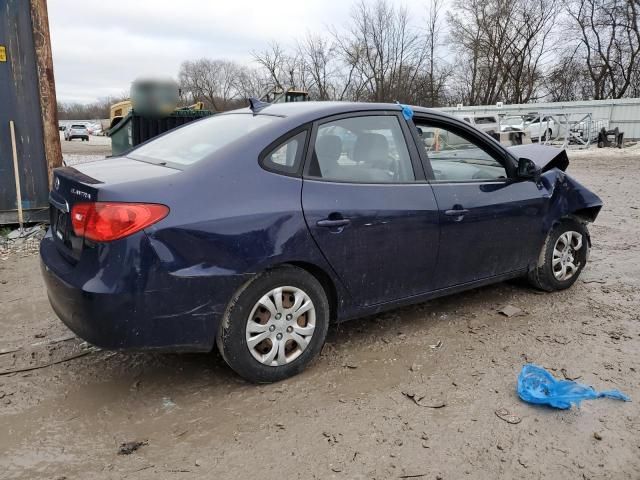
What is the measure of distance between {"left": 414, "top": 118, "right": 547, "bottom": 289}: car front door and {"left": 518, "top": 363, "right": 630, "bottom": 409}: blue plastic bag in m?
0.92

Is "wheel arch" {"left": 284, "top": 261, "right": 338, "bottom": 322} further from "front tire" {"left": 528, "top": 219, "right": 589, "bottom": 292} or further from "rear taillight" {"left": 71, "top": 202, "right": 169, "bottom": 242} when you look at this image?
"front tire" {"left": 528, "top": 219, "right": 589, "bottom": 292}

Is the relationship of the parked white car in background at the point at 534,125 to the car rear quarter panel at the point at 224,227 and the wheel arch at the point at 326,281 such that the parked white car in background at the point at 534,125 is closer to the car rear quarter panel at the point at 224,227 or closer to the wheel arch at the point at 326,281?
the wheel arch at the point at 326,281

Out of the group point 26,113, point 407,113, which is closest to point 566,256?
point 407,113

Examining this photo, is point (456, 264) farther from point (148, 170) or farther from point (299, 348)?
point (148, 170)

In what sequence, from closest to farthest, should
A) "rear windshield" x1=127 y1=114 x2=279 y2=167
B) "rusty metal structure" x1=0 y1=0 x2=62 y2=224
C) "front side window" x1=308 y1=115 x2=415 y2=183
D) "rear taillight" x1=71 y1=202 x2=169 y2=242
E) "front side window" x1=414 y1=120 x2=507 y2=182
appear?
"rear taillight" x1=71 y1=202 x2=169 y2=242, "rear windshield" x1=127 y1=114 x2=279 y2=167, "front side window" x1=308 y1=115 x2=415 y2=183, "front side window" x1=414 y1=120 x2=507 y2=182, "rusty metal structure" x1=0 y1=0 x2=62 y2=224

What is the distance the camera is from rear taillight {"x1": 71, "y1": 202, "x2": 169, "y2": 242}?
100 inches

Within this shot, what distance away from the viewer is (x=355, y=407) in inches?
113

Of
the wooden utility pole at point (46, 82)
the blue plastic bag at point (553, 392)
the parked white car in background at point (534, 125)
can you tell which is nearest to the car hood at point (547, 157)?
the blue plastic bag at point (553, 392)

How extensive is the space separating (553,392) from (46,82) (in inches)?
274

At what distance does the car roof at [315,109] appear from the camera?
127 inches

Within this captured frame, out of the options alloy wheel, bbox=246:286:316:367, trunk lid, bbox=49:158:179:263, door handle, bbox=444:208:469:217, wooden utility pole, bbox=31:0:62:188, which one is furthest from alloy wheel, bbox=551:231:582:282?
wooden utility pole, bbox=31:0:62:188

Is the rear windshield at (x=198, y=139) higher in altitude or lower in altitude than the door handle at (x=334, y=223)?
higher

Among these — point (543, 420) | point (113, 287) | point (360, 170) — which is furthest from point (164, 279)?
point (543, 420)

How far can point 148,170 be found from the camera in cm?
296
